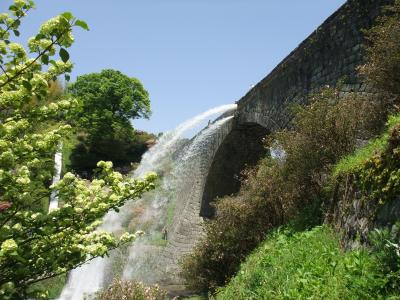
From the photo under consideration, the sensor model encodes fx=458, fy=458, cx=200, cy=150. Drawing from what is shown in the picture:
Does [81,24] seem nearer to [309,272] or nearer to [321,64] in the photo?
[309,272]

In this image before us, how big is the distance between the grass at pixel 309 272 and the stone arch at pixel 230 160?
9510mm

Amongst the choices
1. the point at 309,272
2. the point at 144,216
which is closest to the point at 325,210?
the point at 309,272

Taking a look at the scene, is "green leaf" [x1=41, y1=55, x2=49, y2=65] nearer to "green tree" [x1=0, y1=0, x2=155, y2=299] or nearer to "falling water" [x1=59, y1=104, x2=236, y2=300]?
"green tree" [x1=0, y1=0, x2=155, y2=299]

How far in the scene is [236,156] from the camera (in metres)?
17.8

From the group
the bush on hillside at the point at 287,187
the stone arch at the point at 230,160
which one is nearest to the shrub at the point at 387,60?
the bush on hillside at the point at 287,187

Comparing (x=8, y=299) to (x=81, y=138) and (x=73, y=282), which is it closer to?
(x=73, y=282)

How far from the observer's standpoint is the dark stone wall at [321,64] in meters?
8.09

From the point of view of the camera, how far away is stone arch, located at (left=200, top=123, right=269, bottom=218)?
659 inches

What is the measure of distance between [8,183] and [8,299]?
94 cm

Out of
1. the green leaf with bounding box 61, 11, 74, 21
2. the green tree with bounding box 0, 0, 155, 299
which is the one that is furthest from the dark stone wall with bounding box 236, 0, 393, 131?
the green leaf with bounding box 61, 11, 74, 21

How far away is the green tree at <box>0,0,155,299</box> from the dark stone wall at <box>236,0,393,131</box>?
5.22 m

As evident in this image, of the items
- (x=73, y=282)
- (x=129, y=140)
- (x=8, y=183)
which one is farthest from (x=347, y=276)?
(x=129, y=140)

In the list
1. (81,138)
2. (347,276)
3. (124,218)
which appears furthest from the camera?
(81,138)

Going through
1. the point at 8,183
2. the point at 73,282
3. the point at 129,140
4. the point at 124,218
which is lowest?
the point at 73,282
